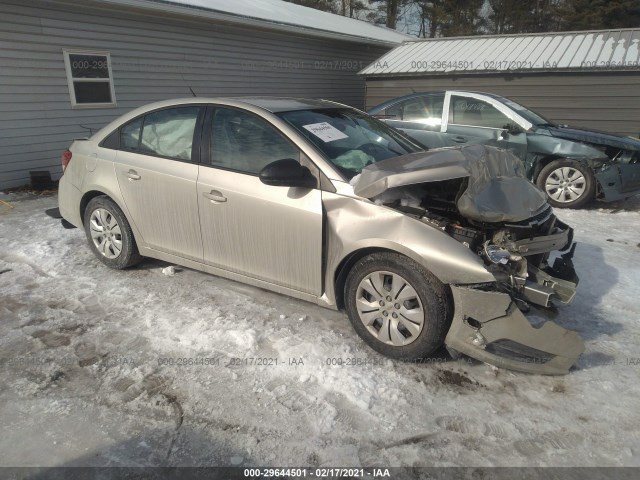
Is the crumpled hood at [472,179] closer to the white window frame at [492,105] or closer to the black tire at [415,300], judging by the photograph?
the black tire at [415,300]

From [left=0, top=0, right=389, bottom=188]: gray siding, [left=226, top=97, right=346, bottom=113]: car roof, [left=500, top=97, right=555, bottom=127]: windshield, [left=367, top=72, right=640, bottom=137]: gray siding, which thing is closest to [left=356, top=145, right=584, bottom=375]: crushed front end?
[left=226, top=97, right=346, bottom=113]: car roof

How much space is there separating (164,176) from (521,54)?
11.1 meters

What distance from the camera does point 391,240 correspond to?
2.87m

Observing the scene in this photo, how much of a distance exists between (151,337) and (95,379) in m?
0.50

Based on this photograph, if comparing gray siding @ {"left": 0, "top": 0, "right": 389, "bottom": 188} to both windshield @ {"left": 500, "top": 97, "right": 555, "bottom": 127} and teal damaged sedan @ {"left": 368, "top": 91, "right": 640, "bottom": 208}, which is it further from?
windshield @ {"left": 500, "top": 97, "right": 555, "bottom": 127}

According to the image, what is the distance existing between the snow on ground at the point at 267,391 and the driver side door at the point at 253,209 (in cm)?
44

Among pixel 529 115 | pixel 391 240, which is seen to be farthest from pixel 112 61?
pixel 391 240

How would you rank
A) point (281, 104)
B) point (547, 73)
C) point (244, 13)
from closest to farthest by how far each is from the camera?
point (281, 104) → point (547, 73) → point (244, 13)

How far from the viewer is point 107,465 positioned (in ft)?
7.41

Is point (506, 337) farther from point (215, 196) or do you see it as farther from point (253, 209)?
point (215, 196)

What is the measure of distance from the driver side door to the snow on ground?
0.44 metres

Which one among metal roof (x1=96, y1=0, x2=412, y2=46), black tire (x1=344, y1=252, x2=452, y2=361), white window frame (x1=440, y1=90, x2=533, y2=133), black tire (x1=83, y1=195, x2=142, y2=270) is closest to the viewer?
black tire (x1=344, y1=252, x2=452, y2=361)

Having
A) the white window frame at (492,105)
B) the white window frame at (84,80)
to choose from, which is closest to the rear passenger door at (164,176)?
the white window frame at (492,105)

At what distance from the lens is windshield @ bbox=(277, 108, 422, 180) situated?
3.33m
